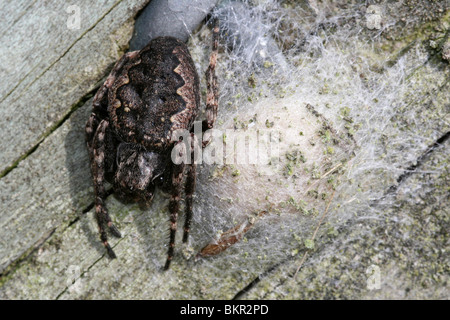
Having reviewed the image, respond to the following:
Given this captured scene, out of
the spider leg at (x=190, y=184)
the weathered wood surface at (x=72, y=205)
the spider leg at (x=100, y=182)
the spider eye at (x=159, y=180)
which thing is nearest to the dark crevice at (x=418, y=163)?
the weathered wood surface at (x=72, y=205)

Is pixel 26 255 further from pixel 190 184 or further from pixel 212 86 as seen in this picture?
pixel 212 86

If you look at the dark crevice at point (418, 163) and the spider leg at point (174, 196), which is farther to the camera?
the spider leg at point (174, 196)

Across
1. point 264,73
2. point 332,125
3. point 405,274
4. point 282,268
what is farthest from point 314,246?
point 264,73

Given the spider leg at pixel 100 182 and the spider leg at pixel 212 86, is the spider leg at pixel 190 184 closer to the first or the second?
the spider leg at pixel 212 86
